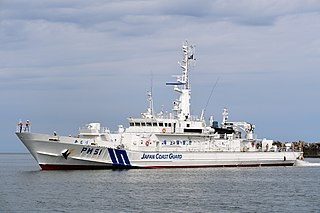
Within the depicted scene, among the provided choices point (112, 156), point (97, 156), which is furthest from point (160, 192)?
point (97, 156)

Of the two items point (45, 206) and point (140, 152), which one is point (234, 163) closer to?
point (140, 152)

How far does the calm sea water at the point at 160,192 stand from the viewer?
110ft

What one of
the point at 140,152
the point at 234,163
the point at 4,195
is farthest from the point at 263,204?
the point at 234,163

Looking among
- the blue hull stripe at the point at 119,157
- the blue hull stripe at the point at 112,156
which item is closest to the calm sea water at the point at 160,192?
the blue hull stripe at the point at 119,157

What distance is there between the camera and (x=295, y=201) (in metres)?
36.6

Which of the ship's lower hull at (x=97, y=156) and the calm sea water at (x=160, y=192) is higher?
the ship's lower hull at (x=97, y=156)

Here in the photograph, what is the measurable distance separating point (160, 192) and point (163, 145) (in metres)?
15.1

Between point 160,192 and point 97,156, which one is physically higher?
point 97,156

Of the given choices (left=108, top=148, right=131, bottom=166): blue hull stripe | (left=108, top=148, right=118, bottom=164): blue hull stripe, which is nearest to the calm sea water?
(left=108, top=148, right=131, bottom=166): blue hull stripe

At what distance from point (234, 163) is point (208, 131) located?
4.71 metres

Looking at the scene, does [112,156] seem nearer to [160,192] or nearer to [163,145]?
[163,145]

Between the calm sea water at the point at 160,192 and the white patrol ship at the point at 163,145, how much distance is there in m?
1.17

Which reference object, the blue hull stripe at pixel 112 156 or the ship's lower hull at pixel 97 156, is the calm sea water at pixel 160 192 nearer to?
the ship's lower hull at pixel 97 156

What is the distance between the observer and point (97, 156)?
51938 mm
